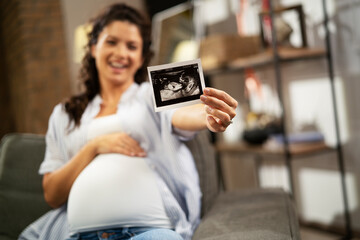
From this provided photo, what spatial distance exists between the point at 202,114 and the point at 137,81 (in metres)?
0.38

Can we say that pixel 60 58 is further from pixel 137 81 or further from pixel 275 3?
pixel 137 81

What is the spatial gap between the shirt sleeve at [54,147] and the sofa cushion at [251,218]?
0.49 m

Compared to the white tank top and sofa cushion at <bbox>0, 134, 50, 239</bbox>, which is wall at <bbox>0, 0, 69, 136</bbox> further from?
the white tank top

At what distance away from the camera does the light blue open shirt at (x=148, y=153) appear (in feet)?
3.79

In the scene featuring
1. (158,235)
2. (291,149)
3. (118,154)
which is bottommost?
(291,149)

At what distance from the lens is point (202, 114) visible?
1018 millimetres

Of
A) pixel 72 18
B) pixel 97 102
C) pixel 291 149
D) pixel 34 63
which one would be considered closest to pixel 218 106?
pixel 97 102

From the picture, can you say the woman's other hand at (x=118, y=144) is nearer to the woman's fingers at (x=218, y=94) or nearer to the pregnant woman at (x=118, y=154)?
the pregnant woman at (x=118, y=154)

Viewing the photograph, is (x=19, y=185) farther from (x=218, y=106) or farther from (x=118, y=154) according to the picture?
(x=218, y=106)

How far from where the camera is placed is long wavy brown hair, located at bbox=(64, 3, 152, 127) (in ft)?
3.96

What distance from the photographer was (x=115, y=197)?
1.05 m

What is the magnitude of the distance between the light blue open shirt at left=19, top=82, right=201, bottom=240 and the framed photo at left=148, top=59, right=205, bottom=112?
0.83 feet

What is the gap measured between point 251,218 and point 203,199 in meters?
0.25

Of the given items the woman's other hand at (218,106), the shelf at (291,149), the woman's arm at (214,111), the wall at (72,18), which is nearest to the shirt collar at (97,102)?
the woman's arm at (214,111)
